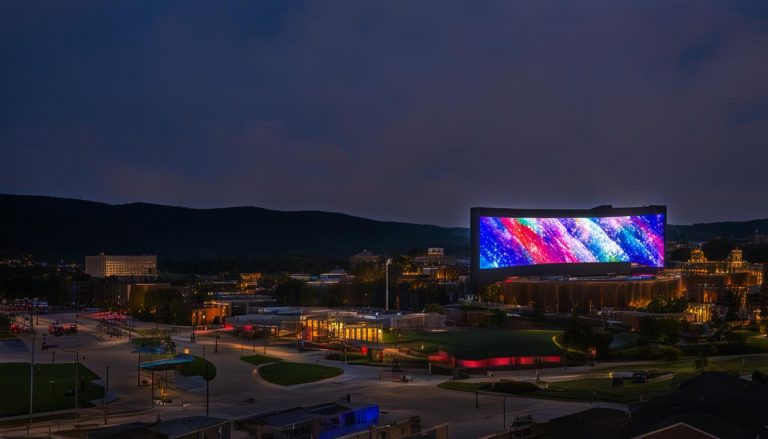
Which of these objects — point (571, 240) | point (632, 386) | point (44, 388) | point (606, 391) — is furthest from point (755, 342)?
point (44, 388)

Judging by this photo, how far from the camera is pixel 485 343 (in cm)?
5962

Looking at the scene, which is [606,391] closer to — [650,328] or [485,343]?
[485,343]

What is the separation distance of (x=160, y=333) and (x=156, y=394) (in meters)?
34.5

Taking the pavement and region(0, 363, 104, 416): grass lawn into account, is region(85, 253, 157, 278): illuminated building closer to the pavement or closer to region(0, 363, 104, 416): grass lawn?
the pavement

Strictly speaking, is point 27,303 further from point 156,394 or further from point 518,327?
point 156,394

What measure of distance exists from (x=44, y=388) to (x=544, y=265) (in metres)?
74.2

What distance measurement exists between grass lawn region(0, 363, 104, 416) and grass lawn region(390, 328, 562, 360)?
965 inches

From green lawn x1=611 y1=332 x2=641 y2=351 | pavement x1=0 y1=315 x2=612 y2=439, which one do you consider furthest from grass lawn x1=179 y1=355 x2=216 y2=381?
green lawn x1=611 y1=332 x2=641 y2=351

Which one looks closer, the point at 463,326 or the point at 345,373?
the point at 345,373

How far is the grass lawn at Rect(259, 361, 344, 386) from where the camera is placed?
4962cm

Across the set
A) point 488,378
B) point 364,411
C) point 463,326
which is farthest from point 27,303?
point 364,411

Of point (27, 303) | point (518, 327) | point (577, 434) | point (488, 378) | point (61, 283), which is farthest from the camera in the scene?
point (61, 283)

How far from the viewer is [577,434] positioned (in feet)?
91.2

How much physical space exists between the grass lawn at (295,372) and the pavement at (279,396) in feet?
2.91
